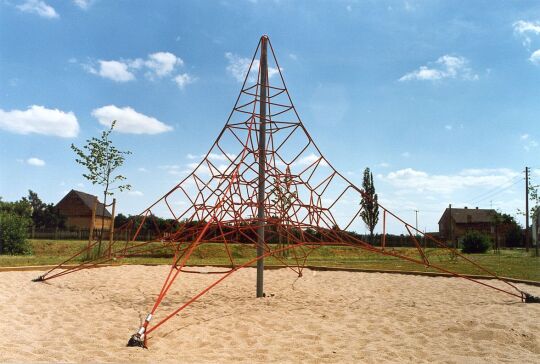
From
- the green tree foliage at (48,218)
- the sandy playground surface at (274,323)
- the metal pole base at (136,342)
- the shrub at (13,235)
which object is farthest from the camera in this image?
the green tree foliage at (48,218)

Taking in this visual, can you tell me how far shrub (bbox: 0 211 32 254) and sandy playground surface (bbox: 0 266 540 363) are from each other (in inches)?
443

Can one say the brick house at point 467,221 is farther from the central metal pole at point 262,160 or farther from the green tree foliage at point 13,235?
the central metal pole at point 262,160

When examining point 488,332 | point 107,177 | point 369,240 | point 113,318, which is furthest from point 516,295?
point 369,240

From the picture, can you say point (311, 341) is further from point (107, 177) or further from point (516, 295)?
point (107, 177)

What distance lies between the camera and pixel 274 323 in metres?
4.82

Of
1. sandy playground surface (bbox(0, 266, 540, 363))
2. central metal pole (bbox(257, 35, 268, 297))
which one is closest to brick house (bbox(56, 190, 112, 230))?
sandy playground surface (bbox(0, 266, 540, 363))

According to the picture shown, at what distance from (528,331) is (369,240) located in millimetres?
28102

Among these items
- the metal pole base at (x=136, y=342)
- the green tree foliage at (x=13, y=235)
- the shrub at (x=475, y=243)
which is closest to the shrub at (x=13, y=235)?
the green tree foliage at (x=13, y=235)

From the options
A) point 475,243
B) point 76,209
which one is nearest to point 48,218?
point 76,209

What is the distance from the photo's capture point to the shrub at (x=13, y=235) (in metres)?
17.6

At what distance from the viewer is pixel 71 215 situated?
4516 cm

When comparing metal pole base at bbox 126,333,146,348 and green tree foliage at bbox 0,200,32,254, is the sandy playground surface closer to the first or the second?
metal pole base at bbox 126,333,146,348

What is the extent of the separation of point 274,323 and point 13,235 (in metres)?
17.0

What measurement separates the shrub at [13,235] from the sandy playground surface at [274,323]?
1126 centimetres
